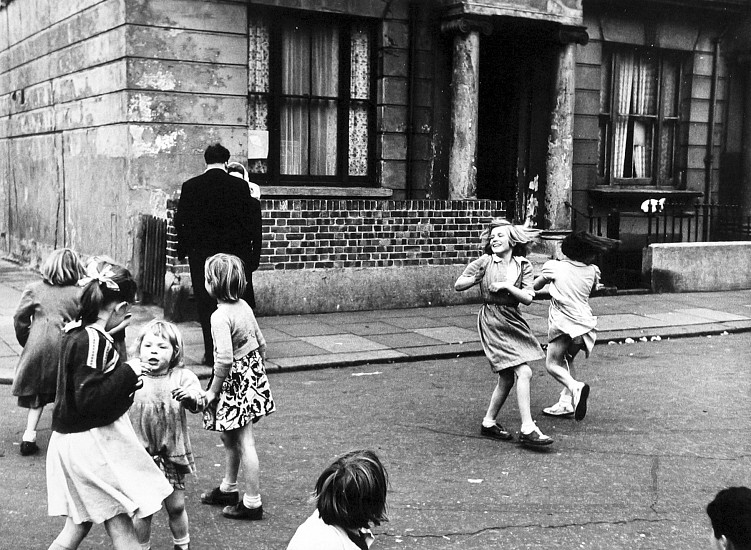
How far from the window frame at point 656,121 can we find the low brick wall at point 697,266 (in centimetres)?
260

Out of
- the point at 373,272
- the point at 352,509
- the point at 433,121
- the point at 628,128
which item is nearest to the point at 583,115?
the point at 628,128

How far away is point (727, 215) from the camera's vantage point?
58.1 ft

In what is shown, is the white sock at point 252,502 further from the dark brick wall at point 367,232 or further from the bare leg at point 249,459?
the dark brick wall at point 367,232

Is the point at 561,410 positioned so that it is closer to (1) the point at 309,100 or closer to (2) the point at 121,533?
(2) the point at 121,533

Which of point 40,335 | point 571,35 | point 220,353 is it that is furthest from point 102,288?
point 571,35

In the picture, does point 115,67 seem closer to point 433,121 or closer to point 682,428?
point 433,121

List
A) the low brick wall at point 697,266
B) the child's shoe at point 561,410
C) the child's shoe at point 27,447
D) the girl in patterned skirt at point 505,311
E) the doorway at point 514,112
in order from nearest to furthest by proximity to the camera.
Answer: the child's shoe at point 27,447, the girl in patterned skirt at point 505,311, the child's shoe at point 561,410, the low brick wall at point 697,266, the doorway at point 514,112

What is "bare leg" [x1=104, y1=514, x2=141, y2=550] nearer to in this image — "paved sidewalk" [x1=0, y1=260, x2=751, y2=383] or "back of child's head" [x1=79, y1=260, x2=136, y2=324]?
"back of child's head" [x1=79, y1=260, x2=136, y2=324]

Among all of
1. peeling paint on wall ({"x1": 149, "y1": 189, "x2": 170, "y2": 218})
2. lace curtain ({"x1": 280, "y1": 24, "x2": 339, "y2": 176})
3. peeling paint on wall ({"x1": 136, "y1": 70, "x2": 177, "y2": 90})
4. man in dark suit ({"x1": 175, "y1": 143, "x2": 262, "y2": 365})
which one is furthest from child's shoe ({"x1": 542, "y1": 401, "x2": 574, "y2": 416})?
lace curtain ({"x1": 280, "y1": 24, "x2": 339, "y2": 176})

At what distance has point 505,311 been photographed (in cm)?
667

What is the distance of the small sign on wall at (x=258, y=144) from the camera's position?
1343 cm

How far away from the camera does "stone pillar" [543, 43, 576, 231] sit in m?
15.4

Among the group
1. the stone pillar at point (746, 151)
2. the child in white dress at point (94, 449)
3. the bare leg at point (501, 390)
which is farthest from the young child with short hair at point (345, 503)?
the stone pillar at point (746, 151)

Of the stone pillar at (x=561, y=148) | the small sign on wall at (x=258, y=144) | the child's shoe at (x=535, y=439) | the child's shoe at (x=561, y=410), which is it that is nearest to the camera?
the child's shoe at (x=535, y=439)
